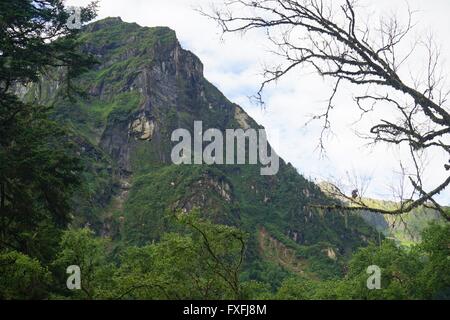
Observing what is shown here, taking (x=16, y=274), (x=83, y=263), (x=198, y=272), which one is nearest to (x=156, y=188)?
(x=83, y=263)

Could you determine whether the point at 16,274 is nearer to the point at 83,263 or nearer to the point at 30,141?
the point at 30,141

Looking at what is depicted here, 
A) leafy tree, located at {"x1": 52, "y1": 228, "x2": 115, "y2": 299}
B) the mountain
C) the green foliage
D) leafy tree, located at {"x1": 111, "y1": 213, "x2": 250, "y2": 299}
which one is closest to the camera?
the green foliage

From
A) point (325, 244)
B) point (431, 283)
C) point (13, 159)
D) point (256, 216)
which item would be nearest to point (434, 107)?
point (13, 159)

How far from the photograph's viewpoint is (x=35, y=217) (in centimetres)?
1420

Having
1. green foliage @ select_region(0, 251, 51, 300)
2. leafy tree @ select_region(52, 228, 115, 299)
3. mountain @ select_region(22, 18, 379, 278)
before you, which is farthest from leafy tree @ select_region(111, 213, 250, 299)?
mountain @ select_region(22, 18, 379, 278)

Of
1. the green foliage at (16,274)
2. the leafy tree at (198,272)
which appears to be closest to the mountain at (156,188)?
the leafy tree at (198,272)

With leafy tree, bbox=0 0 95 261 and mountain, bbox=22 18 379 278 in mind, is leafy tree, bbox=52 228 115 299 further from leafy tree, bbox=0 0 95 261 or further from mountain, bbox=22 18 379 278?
mountain, bbox=22 18 379 278

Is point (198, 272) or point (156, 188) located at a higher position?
point (156, 188)

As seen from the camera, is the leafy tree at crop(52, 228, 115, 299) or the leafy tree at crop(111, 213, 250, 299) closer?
the leafy tree at crop(111, 213, 250, 299)

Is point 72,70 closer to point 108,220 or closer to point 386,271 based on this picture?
point 386,271

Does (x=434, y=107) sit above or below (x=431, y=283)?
above

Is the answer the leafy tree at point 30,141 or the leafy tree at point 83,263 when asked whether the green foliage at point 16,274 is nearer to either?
the leafy tree at point 83,263

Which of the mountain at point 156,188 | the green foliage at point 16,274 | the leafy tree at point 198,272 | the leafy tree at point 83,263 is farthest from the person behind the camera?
the mountain at point 156,188

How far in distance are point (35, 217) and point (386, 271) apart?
23.4 metres
